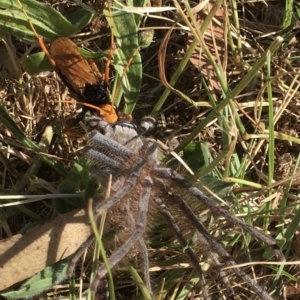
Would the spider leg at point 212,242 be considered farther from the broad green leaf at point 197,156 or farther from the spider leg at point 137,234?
the broad green leaf at point 197,156

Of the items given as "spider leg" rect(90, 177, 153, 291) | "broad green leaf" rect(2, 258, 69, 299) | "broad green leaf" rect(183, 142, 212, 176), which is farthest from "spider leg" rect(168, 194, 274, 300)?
"broad green leaf" rect(2, 258, 69, 299)

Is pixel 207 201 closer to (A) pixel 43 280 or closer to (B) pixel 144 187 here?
(B) pixel 144 187

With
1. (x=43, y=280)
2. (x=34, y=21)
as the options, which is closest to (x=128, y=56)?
(x=34, y=21)

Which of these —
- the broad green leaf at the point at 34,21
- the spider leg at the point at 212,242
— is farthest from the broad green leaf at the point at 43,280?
the broad green leaf at the point at 34,21

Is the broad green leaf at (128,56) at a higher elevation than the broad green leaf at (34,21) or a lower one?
lower

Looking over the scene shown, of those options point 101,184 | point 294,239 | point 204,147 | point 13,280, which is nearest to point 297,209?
point 294,239

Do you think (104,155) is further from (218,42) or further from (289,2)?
(289,2)
